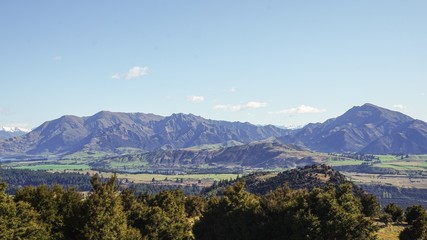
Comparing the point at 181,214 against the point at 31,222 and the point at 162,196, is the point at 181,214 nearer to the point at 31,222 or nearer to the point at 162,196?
the point at 162,196

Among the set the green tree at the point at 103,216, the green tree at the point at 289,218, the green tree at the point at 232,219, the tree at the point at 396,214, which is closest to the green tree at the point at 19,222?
the green tree at the point at 103,216

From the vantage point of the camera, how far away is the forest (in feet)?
183

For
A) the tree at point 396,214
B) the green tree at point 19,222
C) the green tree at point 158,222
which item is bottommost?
the tree at point 396,214

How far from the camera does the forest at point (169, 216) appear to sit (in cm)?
5566

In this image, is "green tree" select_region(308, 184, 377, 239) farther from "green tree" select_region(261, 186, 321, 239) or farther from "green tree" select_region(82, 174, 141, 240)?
"green tree" select_region(82, 174, 141, 240)

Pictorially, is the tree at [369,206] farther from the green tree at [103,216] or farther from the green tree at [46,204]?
the green tree at [46,204]

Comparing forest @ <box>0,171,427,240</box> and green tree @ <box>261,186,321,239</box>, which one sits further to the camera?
green tree @ <box>261,186,321,239</box>

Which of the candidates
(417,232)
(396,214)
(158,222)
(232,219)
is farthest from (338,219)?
(396,214)

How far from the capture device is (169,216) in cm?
7175

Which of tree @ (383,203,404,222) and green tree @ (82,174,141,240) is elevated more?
green tree @ (82,174,141,240)

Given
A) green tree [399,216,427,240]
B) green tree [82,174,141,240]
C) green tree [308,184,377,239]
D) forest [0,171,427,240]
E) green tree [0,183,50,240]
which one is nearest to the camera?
green tree [0,183,50,240]

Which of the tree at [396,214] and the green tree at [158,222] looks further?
the tree at [396,214]

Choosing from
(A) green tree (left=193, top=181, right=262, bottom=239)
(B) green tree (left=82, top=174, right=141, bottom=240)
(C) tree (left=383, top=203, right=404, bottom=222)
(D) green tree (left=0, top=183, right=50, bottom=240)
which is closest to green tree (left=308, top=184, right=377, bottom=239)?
(A) green tree (left=193, top=181, right=262, bottom=239)

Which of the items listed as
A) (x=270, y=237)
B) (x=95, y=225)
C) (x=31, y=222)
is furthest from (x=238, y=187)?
(x=31, y=222)
